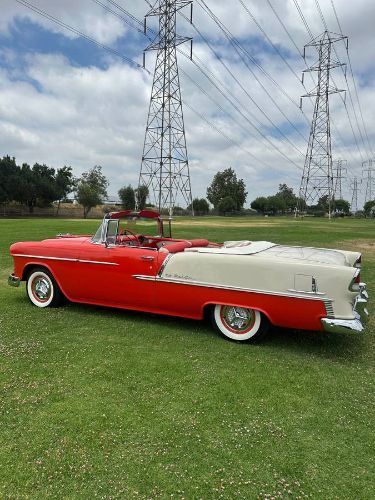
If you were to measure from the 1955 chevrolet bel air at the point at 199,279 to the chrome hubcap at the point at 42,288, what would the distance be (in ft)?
0.05

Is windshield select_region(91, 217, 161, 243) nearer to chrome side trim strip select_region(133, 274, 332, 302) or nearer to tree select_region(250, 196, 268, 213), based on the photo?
chrome side trim strip select_region(133, 274, 332, 302)

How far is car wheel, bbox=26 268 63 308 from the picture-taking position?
247 inches

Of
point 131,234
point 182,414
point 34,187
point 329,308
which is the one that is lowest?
point 182,414

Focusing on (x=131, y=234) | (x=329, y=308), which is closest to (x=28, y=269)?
(x=131, y=234)

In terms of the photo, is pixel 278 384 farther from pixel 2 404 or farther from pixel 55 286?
pixel 55 286

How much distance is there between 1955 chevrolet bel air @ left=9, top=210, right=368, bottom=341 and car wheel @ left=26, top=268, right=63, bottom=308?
0.05 ft

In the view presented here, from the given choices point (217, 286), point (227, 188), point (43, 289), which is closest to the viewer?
point (217, 286)

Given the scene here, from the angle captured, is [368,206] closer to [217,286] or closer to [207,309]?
[207,309]

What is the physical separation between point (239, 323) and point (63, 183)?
290ft

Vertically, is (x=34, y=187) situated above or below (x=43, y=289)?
above

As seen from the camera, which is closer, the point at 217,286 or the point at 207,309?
the point at 217,286

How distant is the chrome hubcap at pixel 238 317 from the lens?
4.99 metres

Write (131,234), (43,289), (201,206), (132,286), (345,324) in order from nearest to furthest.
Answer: (345,324) < (132,286) < (131,234) < (43,289) < (201,206)

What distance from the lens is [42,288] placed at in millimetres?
6418
